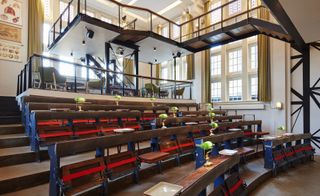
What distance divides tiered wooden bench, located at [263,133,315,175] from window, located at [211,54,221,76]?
4897 mm

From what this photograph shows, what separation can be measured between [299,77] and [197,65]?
169 inches

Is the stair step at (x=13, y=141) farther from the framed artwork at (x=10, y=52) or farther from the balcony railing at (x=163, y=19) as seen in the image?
the framed artwork at (x=10, y=52)

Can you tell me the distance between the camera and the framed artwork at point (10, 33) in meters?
7.26

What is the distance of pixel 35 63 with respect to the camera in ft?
24.9

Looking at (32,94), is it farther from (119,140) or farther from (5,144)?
(119,140)

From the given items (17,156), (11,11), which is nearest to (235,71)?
(17,156)

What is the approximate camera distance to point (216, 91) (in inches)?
385

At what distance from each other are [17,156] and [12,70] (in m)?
5.94

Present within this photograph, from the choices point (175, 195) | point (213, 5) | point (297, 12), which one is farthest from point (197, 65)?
point (175, 195)

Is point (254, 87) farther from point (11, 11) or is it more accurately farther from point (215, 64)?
point (11, 11)

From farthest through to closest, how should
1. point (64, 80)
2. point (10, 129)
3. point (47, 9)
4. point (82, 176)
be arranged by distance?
1. point (47, 9)
2. point (64, 80)
3. point (10, 129)
4. point (82, 176)

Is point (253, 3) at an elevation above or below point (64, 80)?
above

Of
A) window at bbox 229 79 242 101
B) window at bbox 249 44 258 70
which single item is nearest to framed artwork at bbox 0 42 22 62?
window at bbox 229 79 242 101

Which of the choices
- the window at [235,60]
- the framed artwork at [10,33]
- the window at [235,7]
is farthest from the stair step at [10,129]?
the window at [235,7]
